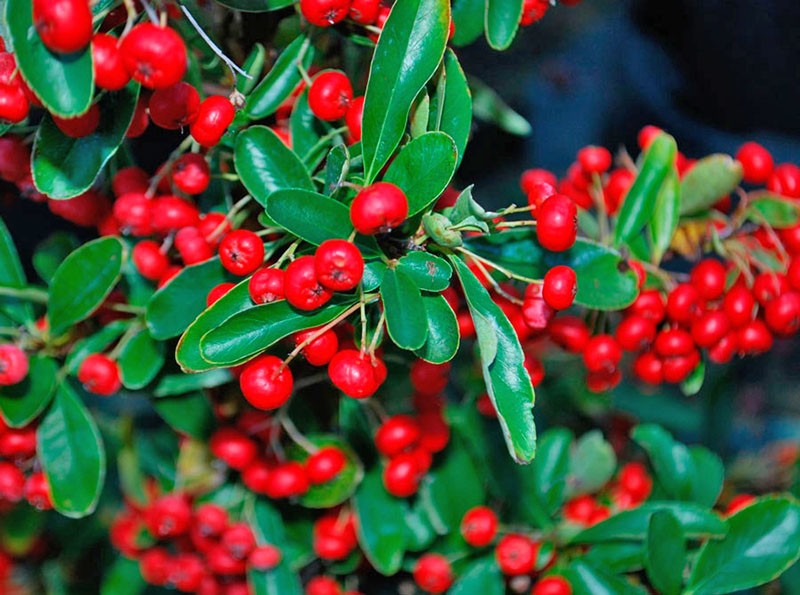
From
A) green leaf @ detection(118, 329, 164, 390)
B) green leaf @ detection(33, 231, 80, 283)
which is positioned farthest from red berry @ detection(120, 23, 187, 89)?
green leaf @ detection(33, 231, 80, 283)

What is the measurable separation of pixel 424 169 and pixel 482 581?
20.9 inches

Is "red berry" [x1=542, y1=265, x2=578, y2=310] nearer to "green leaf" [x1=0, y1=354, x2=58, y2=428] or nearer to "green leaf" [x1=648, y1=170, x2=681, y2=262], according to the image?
"green leaf" [x1=648, y1=170, x2=681, y2=262]

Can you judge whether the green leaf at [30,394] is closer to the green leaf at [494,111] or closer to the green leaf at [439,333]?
the green leaf at [439,333]

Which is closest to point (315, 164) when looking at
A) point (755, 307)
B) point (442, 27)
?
point (442, 27)

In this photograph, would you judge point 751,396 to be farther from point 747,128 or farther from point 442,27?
point 442,27

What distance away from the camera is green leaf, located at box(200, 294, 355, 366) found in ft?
2.30

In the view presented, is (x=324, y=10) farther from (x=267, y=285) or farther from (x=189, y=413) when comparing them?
(x=189, y=413)

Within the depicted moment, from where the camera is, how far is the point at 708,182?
101 cm

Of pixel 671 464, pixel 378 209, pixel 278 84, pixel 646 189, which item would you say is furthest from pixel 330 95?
pixel 671 464

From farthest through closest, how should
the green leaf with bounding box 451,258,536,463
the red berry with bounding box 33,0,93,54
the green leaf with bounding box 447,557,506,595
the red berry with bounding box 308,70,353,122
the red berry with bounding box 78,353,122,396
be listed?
the green leaf with bounding box 447,557,506,595 → the red berry with bounding box 78,353,122,396 → the red berry with bounding box 308,70,353,122 → the green leaf with bounding box 451,258,536,463 → the red berry with bounding box 33,0,93,54

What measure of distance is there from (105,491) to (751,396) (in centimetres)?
145

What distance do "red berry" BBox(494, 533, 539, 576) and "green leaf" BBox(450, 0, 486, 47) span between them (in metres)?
0.55

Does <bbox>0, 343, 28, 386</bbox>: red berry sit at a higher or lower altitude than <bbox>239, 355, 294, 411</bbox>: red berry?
lower

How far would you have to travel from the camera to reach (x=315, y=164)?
85cm
